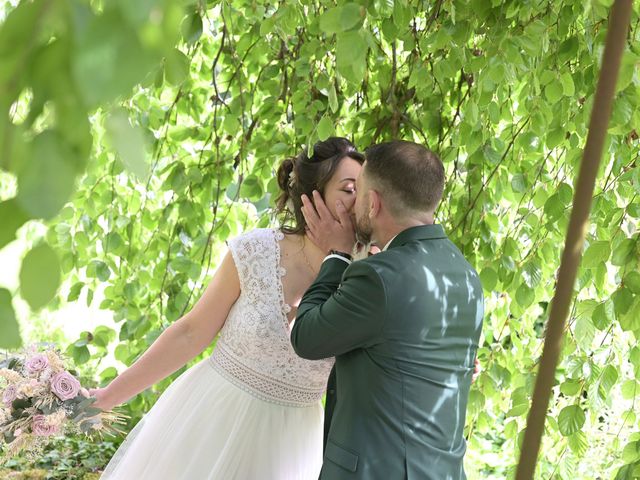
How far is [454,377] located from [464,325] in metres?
0.11

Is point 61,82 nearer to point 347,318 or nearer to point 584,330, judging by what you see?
point 347,318

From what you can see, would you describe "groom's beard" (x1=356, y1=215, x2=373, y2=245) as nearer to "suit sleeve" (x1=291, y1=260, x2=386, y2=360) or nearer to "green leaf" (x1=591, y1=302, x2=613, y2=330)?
"suit sleeve" (x1=291, y1=260, x2=386, y2=360)

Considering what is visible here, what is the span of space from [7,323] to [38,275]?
0.06 meters

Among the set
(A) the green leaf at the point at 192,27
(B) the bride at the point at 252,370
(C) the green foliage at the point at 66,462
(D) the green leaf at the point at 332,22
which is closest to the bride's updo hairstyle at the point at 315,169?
(B) the bride at the point at 252,370

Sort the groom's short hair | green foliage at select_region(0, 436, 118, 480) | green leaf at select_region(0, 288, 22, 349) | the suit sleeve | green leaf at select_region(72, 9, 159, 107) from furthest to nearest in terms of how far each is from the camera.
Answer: green foliage at select_region(0, 436, 118, 480) → the groom's short hair → the suit sleeve → green leaf at select_region(0, 288, 22, 349) → green leaf at select_region(72, 9, 159, 107)

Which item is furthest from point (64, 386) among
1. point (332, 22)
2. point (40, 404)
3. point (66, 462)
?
point (66, 462)

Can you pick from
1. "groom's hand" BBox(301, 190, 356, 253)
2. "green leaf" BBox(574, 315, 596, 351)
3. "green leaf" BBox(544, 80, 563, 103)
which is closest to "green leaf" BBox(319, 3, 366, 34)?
"groom's hand" BBox(301, 190, 356, 253)

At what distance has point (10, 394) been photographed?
2.13 meters

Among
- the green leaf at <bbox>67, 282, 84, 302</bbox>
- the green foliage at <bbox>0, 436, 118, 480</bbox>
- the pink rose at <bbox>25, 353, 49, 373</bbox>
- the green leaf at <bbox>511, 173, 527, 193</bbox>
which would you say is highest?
the green leaf at <bbox>511, 173, 527, 193</bbox>

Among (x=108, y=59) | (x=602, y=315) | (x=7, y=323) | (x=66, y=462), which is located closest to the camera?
(x=108, y=59)

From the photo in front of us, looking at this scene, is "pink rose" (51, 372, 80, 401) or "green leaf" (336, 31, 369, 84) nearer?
"green leaf" (336, 31, 369, 84)

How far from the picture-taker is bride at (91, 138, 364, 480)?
2.25 m

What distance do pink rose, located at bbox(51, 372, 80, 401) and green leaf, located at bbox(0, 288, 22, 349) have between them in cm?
158

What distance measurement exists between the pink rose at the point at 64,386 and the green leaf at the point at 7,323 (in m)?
1.58
